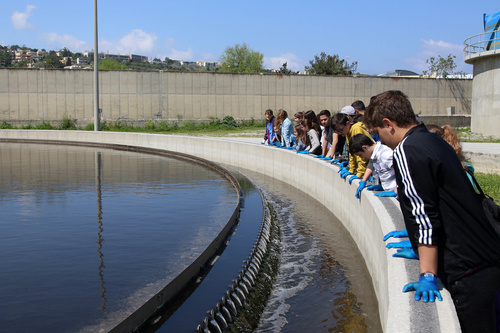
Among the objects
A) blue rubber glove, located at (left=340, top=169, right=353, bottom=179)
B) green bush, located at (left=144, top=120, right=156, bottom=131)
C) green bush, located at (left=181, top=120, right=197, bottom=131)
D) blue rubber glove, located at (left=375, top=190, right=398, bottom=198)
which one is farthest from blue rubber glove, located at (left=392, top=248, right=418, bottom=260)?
green bush, located at (left=144, top=120, right=156, bottom=131)

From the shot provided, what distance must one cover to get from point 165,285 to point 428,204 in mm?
3500

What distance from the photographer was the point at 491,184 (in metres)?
12.1

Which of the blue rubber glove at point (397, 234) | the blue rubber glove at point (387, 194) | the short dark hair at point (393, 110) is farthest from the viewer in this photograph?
the blue rubber glove at point (387, 194)

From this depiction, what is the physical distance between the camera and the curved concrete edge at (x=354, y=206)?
3350 millimetres

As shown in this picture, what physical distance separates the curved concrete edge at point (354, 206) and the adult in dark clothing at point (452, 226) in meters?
0.19

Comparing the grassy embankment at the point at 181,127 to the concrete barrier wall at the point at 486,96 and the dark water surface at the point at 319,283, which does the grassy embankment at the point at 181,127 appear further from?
the dark water surface at the point at 319,283

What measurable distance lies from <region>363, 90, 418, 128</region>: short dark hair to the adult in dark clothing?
19cm

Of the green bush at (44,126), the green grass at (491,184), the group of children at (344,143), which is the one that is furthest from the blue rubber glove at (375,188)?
the green bush at (44,126)

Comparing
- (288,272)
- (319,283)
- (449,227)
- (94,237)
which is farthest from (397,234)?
(94,237)

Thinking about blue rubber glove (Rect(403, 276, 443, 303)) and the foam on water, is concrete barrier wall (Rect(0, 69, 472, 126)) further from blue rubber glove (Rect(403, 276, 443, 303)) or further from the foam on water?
blue rubber glove (Rect(403, 276, 443, 303))

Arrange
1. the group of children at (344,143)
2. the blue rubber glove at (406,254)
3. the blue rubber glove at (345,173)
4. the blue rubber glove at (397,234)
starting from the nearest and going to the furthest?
the blue rubber glove at (406,254), the blue rubber glove at (397,234), the group of children at (344,143), the blue rubber glove at (345,173)

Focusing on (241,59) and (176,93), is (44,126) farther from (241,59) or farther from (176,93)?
(241,59)

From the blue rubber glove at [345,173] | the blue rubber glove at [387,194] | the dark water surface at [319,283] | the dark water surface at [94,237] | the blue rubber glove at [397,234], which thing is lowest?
the dark water surface at [319,283]

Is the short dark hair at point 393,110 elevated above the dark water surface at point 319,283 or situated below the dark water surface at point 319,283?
above
